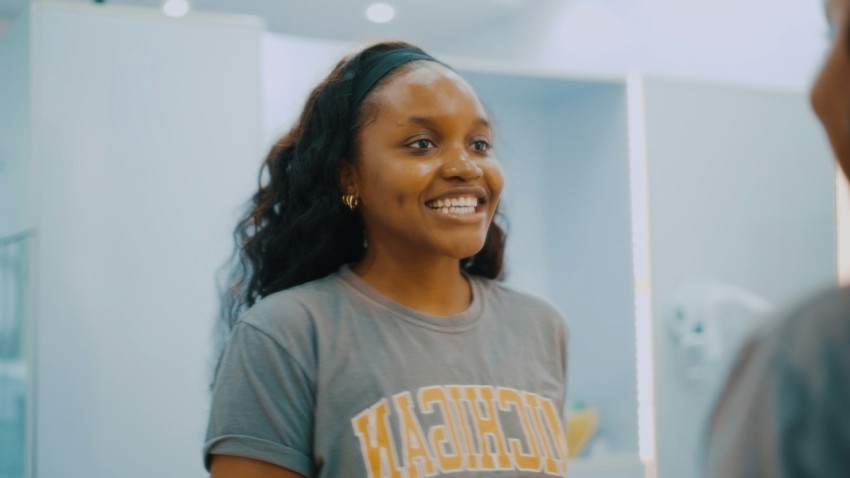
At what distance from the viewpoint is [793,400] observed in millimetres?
429

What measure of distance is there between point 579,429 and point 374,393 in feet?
6.78

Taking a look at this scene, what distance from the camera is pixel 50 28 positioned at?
233cm

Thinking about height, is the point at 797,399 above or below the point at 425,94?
below

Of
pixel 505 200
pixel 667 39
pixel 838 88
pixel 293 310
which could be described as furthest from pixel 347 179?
pixel 667 39

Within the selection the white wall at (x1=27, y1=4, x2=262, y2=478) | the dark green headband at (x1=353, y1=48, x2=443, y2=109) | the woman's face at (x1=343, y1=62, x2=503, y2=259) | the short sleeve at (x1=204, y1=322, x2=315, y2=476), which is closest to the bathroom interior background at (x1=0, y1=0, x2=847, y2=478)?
the white wall at (x1=27, y1=4, x2=262, y2=478)

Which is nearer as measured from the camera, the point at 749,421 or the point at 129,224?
the point at 749,421

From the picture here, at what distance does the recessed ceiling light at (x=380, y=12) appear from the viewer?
505 cm

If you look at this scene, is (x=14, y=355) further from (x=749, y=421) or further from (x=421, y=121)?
(x=749, y=421)

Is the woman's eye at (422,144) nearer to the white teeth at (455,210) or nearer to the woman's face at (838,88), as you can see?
the white teeth at (455,210)

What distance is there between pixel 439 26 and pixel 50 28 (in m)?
3.31

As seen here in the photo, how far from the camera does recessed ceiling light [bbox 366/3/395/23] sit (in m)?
5.05

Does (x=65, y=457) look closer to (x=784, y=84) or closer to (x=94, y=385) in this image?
(x=94, y=385)

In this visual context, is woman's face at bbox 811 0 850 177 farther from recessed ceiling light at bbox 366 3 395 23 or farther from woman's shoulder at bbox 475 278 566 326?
recessed ceiling light at bbox 366 3 395 23

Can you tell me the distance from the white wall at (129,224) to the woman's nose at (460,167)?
4.03 feet
